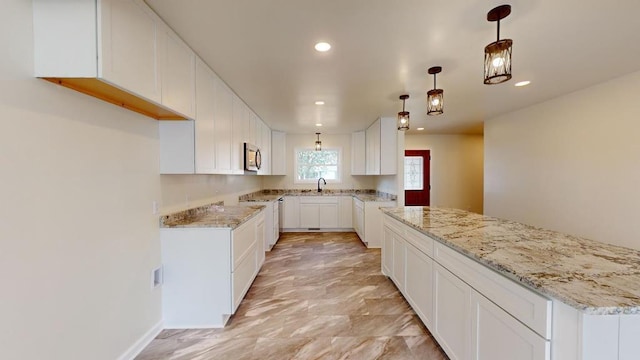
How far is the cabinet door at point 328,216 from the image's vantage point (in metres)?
Answer: 6.14

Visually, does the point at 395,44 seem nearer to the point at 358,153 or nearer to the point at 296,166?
the point at 358,153

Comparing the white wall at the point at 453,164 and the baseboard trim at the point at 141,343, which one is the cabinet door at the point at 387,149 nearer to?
the white wall at the point at 453,164

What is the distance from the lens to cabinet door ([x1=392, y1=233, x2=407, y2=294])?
2654 mm

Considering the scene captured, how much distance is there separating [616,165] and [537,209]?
1.20 metres

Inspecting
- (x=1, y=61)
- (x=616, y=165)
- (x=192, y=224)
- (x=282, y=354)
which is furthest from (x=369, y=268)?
(x=1, y=61)

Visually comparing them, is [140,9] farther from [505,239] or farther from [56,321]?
[505,239]

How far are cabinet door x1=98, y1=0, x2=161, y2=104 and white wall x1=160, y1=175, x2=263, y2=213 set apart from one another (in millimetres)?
932

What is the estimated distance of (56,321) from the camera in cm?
135

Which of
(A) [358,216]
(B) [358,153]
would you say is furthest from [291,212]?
(B) [358,153]

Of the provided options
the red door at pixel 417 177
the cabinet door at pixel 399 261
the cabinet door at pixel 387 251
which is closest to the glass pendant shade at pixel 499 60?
the cabinet door at pixel 399 261

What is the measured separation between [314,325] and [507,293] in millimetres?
1628

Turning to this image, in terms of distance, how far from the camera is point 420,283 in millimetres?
2248

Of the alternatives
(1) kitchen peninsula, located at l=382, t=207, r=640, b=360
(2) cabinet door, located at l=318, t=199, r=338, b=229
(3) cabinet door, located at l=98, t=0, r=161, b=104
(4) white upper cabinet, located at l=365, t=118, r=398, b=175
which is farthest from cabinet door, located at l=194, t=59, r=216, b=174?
(2) cabinet door, located at l=318, t=199, r=338, b=229

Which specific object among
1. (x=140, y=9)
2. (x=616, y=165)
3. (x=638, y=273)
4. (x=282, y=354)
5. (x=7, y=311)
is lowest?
(x=282, y=354)
